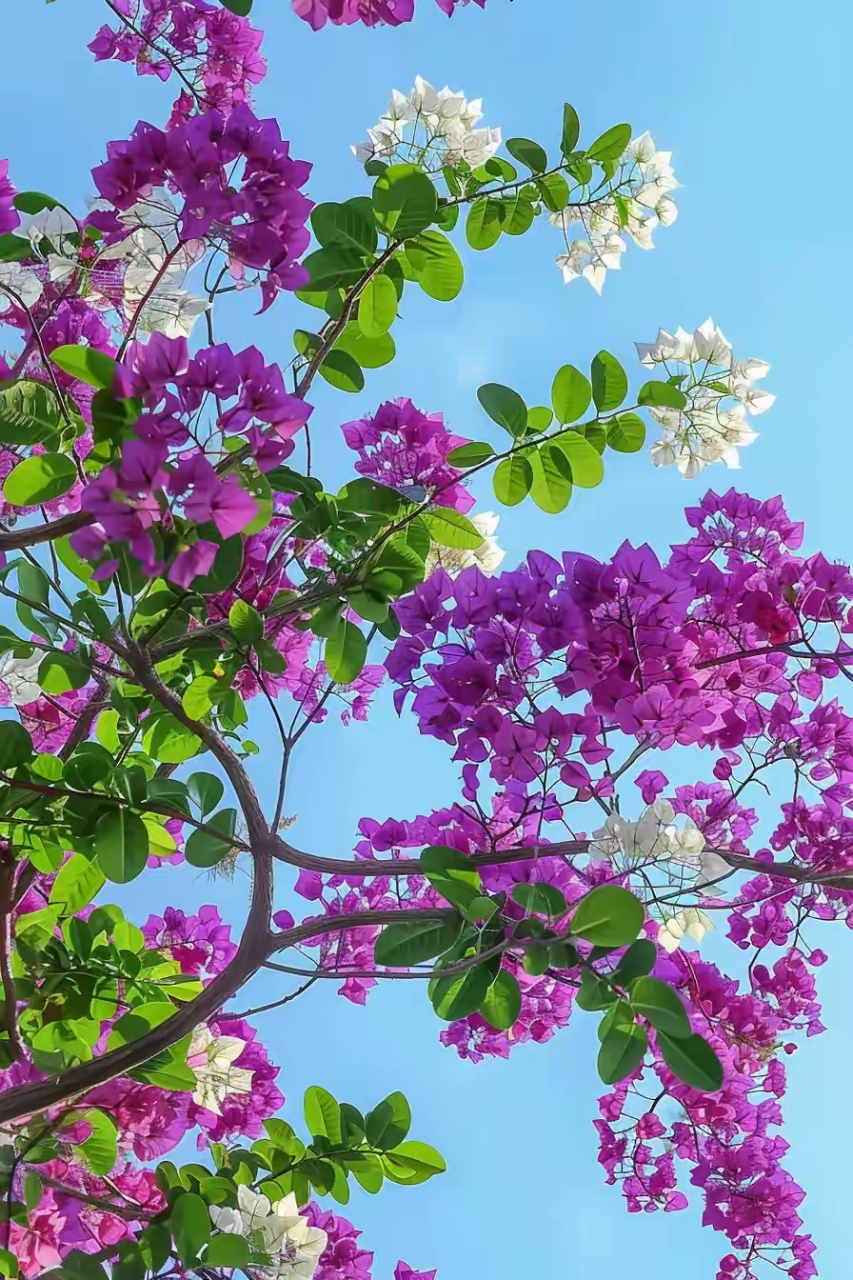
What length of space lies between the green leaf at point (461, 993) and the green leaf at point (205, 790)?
62 cm

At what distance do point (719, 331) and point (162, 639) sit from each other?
1262mm

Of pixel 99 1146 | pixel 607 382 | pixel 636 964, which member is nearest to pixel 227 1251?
pixel 99 1146

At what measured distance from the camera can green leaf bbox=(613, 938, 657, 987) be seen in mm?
1285

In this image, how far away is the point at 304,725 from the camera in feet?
5.96

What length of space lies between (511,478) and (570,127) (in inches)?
29.6

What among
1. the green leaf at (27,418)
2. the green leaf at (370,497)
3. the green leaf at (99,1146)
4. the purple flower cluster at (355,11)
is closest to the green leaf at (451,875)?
the green leaf at (370,497)

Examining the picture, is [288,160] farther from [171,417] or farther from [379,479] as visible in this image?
[379,479]

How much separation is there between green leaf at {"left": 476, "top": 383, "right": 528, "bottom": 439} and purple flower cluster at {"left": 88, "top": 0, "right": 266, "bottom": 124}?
102 centimetres

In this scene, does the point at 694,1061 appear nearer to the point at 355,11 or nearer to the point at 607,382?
the point at 607,382

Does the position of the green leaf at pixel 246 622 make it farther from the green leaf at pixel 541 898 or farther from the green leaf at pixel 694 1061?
the green leaf at pixel 694 1061

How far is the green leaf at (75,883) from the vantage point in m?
2.11

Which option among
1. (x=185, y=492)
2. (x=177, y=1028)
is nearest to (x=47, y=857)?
(x=177, y=1028)

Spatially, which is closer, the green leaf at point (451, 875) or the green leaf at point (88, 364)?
the green leaf at point (88, 364)

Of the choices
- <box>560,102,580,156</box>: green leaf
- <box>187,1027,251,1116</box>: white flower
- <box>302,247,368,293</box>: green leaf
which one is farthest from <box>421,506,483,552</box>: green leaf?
<box>187,1027,251,1116</box>: white flower
